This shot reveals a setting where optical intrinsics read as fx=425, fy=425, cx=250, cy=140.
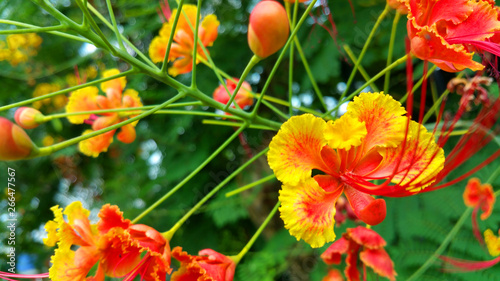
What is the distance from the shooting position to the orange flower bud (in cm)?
87

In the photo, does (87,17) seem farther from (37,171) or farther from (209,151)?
(37,171)

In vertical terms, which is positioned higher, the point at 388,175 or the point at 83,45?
the point at 83,45

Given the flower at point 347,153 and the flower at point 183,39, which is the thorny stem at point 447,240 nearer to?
the flower at point 347,153

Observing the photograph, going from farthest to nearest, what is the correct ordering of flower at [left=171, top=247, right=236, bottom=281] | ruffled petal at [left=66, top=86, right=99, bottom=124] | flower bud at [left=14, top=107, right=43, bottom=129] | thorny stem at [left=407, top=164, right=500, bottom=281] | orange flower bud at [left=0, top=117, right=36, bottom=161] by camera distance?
ruffled petal at [left=66, top=86, right=99, bottom=124]
thorny stem at [left=407, top=164, right=500, bottom=281]
flower bud at [left=14, top=107, right=43, bottom=129]
flower at [left=171, top=247, right=236, bottom=281]
orange flower bud at [left=0, top=117, right=36, bottom=161]

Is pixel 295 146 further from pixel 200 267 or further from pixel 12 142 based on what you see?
pixel 12 142

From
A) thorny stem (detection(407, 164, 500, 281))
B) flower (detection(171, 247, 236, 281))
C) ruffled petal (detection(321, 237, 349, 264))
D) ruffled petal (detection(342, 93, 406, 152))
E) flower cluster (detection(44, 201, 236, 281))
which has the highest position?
ruffled petal (detection(342, 93, 406, 152))

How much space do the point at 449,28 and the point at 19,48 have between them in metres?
3.18

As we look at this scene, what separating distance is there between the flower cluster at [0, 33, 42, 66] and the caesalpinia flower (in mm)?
1711

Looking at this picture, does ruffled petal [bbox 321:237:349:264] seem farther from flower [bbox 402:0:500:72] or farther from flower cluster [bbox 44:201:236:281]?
flower [bbox 402:0:500:72]

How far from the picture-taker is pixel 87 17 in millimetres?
998

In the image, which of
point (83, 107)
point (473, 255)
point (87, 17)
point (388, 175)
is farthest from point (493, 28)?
point (83, 107)

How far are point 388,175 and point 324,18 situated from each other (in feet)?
3.88

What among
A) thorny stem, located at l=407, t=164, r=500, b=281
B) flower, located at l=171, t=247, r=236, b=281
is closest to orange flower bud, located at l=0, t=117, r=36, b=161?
flower, located at l=171, t=247, r=236, b=281

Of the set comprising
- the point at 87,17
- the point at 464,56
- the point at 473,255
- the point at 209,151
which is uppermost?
the point at 87,17
